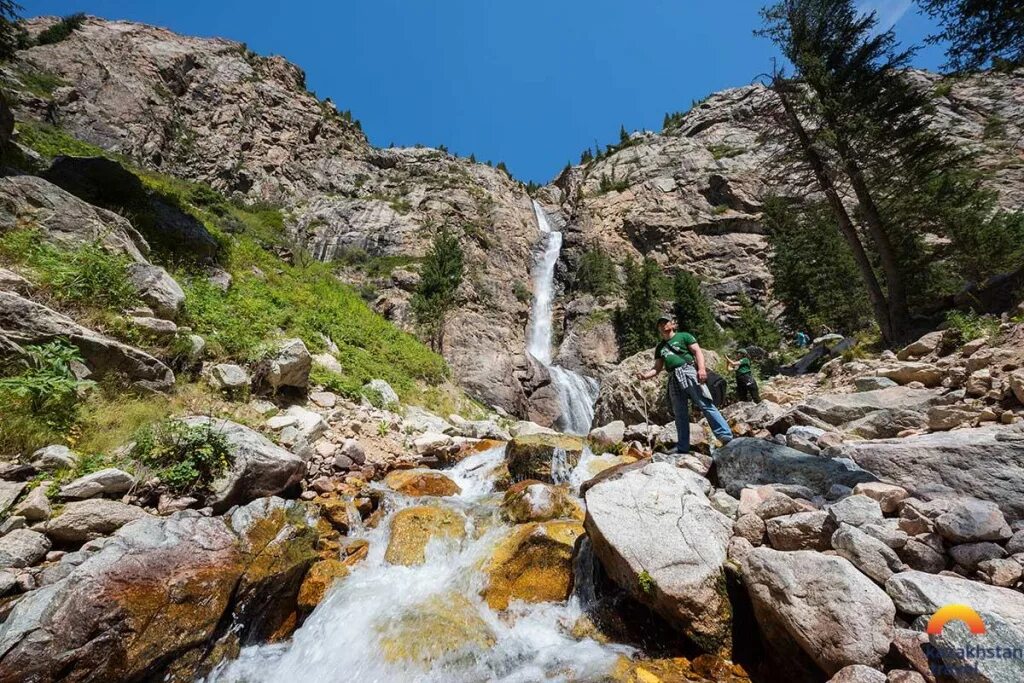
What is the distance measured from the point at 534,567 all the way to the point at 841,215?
14.2m

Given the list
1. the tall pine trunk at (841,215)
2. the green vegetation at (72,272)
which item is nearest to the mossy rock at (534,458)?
the green vegetation at (72,272)

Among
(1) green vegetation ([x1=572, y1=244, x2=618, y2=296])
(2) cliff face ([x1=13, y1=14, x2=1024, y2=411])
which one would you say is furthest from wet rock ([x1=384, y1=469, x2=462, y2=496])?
(1) green vegetation ([x1=572, y1=244, x2=618, y2=296])

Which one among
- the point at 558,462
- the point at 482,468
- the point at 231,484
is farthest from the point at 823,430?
the point at 231,484

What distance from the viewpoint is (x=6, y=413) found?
4059 millimetres

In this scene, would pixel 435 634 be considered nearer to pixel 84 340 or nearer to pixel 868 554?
pixel 868 554

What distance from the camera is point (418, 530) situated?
5.25m

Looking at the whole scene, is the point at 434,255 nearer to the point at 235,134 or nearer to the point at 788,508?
the point at 788,508

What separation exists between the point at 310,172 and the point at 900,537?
4857 centimetres

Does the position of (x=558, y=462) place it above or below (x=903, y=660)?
above

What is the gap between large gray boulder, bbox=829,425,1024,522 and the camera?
3.10 m

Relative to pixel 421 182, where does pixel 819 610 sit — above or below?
below

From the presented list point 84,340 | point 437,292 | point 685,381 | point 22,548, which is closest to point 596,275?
point 437,292

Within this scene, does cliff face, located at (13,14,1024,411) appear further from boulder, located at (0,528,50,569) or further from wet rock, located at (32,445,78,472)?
boulder, located at (0,528,50,569)

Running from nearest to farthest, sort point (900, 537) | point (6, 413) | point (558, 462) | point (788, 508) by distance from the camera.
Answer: point (900, 537) → point (788, 508) → point (6, 413) → point (558, 462)
